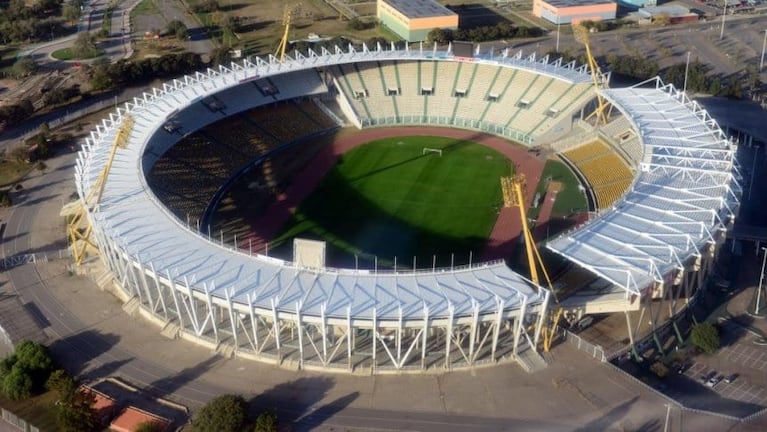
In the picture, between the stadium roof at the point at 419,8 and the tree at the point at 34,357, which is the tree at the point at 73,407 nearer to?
the tree at the point at 34,357

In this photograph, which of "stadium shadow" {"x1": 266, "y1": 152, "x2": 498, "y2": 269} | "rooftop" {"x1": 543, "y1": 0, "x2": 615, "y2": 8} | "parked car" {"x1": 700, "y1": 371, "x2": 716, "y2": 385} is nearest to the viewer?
"parked car" {"x1": 700, "y1": 371, "x2": 716, "y2": 385}

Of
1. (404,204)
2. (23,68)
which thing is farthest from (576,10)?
(23,68)

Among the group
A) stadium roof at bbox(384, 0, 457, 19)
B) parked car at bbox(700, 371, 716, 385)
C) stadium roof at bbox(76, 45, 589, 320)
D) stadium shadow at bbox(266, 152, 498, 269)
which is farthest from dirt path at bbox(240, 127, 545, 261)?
stadium roof at bbox(384, 0, 457, 19)

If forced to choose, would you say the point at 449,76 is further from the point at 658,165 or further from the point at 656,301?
the point at 656,301

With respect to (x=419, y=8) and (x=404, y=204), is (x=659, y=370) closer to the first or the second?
(x=404, y=204)

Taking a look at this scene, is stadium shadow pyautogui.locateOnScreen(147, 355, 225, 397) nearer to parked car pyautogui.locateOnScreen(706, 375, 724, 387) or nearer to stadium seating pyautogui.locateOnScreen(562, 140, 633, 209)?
parked car pyautogui.locateOnScreen(706, 375, 724, 387)

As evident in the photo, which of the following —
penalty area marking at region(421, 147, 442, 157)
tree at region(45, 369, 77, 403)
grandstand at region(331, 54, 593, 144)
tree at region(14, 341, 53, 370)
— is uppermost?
grandstand at region(331, 54, 593, 144)
